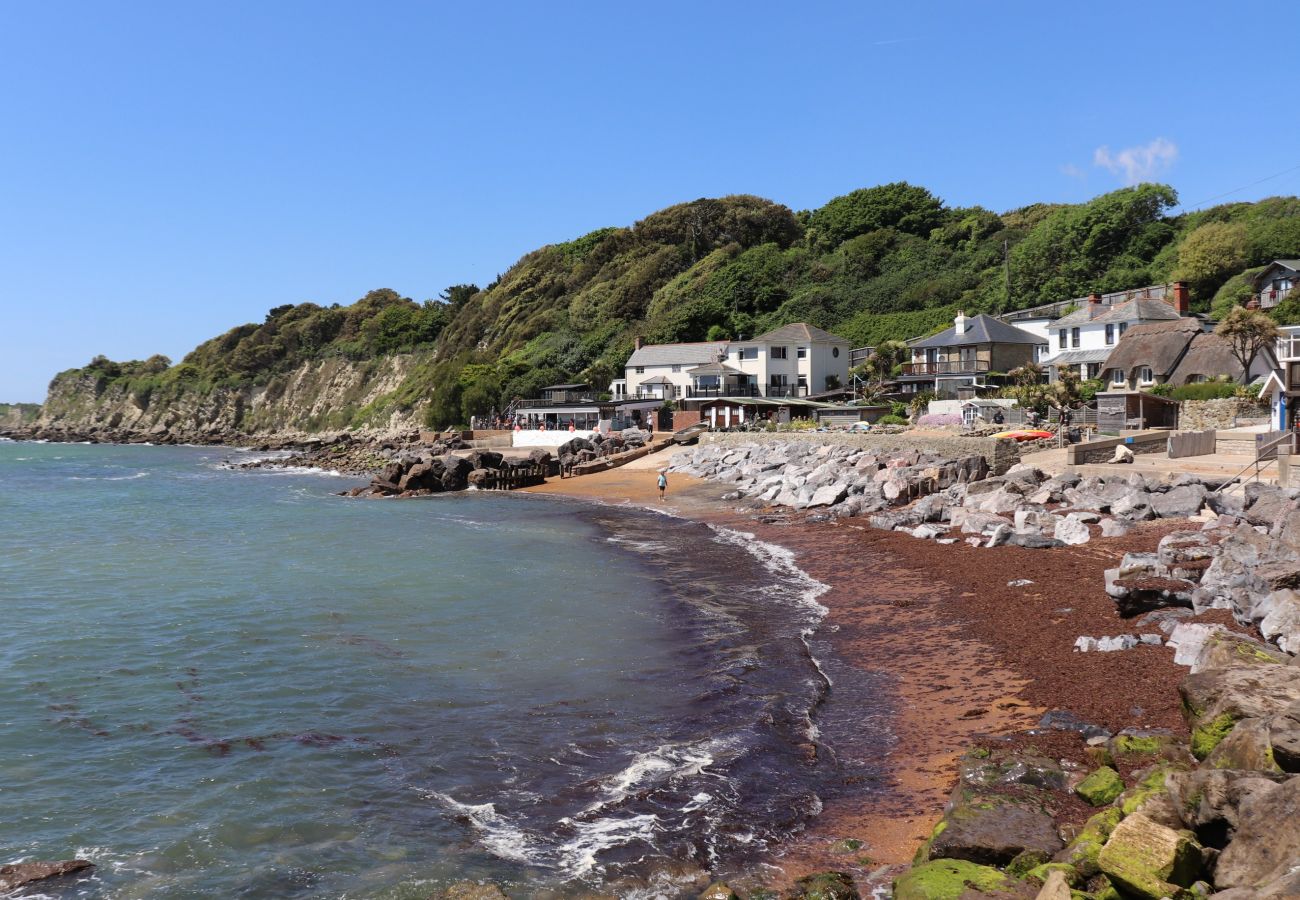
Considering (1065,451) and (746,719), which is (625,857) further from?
(1065,451)

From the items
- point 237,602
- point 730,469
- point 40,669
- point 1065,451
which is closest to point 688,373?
point 730,469

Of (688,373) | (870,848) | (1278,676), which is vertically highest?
(688,373)

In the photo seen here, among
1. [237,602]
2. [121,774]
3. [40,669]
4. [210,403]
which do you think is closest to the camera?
[121,774]

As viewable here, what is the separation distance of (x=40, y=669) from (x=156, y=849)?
9.07 meters

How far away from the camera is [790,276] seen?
330 ft

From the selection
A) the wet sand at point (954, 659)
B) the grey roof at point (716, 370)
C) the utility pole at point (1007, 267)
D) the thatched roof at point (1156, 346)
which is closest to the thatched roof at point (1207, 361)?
the thatched roof at point (1156, 346)

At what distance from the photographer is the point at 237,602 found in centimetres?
2336

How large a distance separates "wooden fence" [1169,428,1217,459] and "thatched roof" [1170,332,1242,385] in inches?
560

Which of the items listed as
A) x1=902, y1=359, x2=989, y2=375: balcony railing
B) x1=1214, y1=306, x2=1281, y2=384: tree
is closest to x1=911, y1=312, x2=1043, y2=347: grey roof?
x1=902, y1=359, x2=989, y2=375: balcony railing

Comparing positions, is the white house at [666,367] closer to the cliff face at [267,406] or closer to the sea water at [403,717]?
the cliff face at [267,406]

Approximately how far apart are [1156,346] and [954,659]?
41417 mm

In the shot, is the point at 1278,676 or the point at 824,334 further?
the point at 824,334

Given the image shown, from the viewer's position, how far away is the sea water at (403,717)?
10.4 m

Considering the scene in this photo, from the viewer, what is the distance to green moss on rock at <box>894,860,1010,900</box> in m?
8.09
